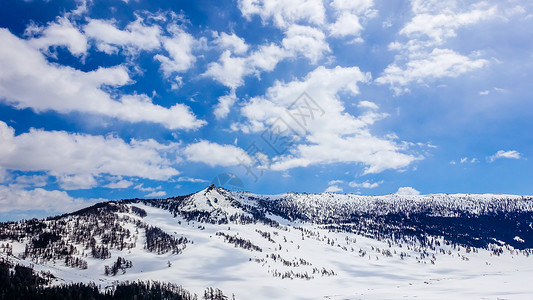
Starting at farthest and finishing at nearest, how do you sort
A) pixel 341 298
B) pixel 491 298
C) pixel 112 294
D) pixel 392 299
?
1. pixel 341 298
2. pixel 112 294
3. pixel 392 299
4. pixel 491 298

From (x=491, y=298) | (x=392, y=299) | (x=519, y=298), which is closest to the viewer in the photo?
(x=519, y=298)

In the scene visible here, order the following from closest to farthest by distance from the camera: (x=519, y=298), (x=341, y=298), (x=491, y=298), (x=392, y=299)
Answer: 1. (x=519, y=298)
2. (x=491, y=298)
3. (x=392, y=299)
4. (x=341, y=298)

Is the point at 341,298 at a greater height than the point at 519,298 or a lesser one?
lesser

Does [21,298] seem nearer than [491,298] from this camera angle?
No

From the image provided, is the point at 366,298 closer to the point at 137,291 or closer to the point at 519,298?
the point at 519,298

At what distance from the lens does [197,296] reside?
199 m

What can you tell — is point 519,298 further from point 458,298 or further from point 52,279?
point 52,279

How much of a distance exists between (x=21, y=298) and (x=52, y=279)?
4511 cm

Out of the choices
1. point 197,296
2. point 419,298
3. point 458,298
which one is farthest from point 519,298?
point 197,296

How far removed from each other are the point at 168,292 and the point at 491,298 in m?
169

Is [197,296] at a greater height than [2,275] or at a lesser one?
lesser

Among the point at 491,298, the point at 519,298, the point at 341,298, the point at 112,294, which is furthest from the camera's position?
the point at 341,298

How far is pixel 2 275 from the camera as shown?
177 m

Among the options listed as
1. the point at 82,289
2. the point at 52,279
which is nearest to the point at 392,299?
the point at 82,289
